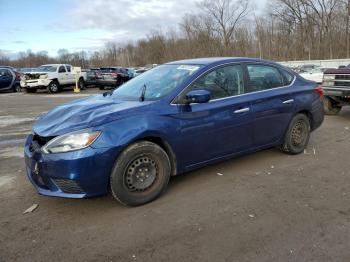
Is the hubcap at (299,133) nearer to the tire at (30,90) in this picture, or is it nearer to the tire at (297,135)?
the tire at (297,135)

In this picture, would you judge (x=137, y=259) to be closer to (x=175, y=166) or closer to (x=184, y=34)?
(x=175, y=166)

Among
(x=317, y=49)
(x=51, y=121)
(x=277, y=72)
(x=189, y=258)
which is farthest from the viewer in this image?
(x=317, y=49)

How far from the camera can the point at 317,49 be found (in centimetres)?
5825

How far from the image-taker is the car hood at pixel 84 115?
406cm

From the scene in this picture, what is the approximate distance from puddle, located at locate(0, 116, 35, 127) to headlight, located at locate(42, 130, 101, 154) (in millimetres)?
7237

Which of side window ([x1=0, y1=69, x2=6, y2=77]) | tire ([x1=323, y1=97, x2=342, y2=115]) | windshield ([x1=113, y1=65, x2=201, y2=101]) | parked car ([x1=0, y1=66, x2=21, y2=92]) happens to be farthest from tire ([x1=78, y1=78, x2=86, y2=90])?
windshield ([x1=113, y1=65, x2=201, y2=101])

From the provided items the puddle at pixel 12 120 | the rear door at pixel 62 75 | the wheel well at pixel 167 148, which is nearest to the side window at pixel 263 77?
the wheel well at pixel 167 148

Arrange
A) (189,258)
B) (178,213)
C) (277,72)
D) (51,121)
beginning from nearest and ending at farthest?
(189,258), (178,213), (51,121), (277,72)

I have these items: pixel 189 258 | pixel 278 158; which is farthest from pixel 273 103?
pixel 189 258

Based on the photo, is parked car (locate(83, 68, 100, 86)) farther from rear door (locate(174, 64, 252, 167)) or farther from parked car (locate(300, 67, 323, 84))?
rear door (locate(174, 64, 252, 167))

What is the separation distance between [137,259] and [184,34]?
230 feet

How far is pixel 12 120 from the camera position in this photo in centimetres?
1127

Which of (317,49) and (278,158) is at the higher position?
(317,49)

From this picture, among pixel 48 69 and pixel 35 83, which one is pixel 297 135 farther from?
pixel 48 69
